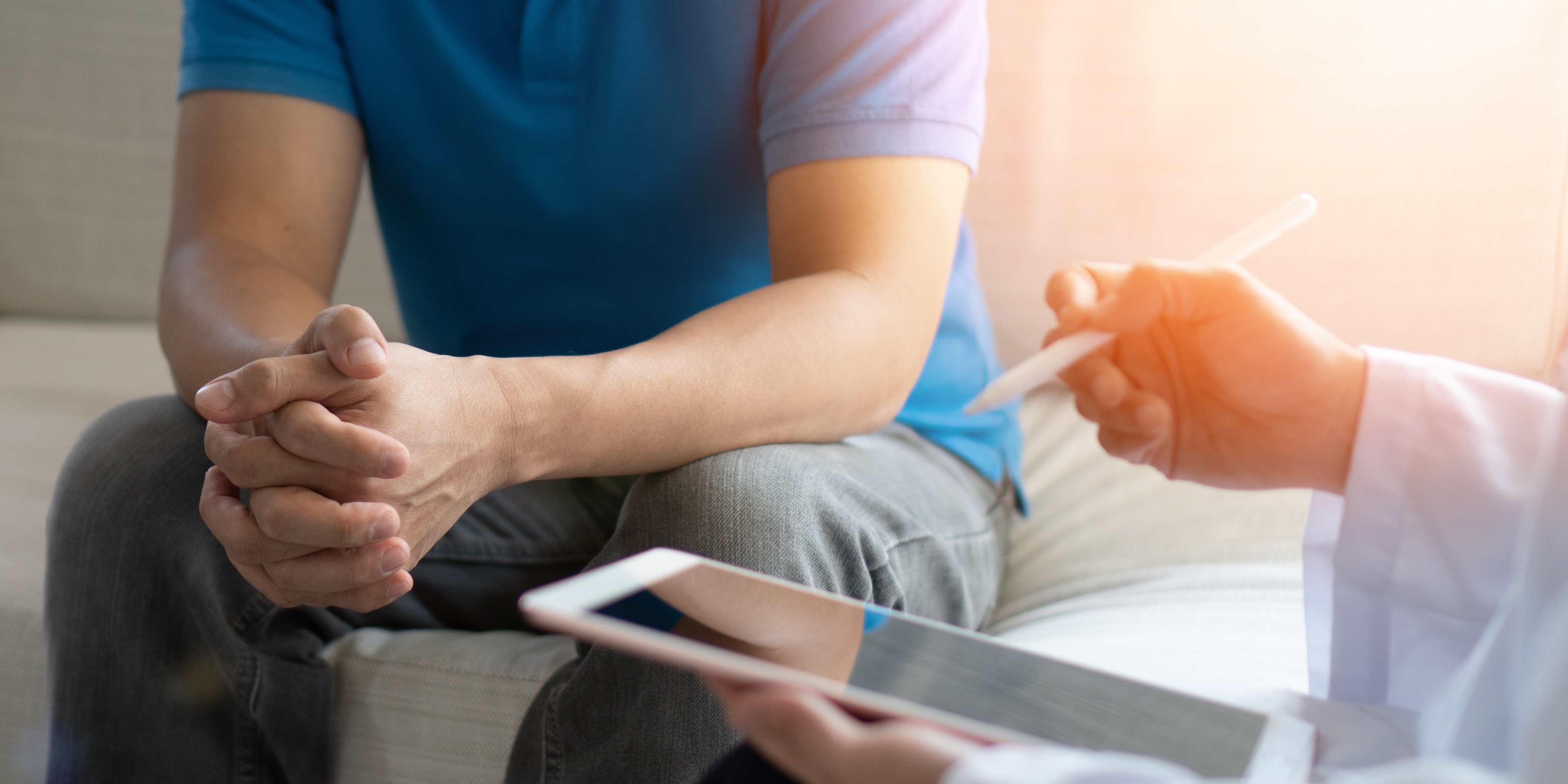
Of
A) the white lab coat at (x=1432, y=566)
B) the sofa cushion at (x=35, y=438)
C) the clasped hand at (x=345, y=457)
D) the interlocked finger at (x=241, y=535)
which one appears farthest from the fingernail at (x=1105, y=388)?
the sofa cushion at (x=35, y=438)

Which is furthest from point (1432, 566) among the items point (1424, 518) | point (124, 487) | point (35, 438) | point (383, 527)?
point (35, 438)

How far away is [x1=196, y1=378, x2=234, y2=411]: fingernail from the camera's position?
54 centimetres

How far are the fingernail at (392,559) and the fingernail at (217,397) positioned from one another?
11 cm

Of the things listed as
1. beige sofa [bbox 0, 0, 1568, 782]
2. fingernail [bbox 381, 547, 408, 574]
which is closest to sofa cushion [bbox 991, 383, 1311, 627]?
beige sofa [bbox 0, 0, 1568, 782]

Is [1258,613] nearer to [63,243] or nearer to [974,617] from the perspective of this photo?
[974,617]

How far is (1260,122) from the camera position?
39.3 inches

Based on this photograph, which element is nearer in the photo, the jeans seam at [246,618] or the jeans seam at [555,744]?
the jeans seam at [555,744]

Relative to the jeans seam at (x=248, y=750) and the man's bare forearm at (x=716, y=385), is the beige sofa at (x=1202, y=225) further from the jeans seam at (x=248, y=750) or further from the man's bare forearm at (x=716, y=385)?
the man's bare forearm at (x=716, y=385)

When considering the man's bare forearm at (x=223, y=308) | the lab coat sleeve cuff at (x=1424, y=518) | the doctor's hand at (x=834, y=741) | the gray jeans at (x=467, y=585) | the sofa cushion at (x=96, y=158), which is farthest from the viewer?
the sofa cushion at (x=96, y=158)

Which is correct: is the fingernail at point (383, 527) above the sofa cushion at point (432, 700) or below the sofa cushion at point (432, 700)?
above

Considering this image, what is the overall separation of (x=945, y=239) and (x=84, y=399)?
3.39 feet

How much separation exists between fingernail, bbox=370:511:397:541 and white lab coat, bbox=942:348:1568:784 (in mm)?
435

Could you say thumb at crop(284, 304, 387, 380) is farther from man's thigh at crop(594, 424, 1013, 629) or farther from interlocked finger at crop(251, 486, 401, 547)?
man's thigh at crop(594, 424, 1013, 629)

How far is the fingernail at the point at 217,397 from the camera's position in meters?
0.54
